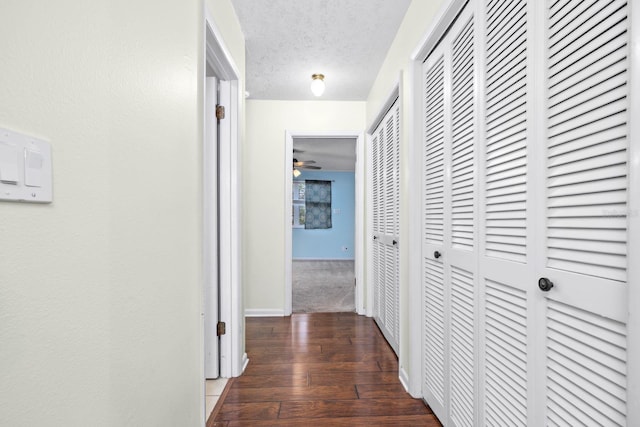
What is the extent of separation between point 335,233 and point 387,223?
19.4 ft

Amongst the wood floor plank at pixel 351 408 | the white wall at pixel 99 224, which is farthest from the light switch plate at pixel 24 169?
the wood floor plank at pixel 351 408

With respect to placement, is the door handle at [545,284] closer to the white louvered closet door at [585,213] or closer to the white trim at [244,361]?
the white louvered closet door at [585,213]

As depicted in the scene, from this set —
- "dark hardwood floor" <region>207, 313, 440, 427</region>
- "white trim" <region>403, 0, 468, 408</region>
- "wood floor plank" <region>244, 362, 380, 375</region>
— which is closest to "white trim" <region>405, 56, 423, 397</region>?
"white trim" <region>403, 0, 468, 408</region>

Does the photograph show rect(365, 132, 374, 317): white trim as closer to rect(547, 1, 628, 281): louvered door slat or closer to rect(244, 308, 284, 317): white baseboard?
rect(244, 308, 284, 317): white baseboard

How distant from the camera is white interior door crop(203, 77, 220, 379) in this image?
6.61ft

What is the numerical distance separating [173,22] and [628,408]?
5.37ft

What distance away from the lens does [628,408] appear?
0.65m

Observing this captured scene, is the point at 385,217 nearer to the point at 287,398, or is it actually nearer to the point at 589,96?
the point at 287,398

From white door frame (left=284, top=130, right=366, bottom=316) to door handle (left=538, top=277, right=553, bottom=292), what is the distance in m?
2.68

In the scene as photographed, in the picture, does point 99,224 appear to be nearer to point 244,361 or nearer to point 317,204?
point 244,361

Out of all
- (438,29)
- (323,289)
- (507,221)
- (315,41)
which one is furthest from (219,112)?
(323,289)

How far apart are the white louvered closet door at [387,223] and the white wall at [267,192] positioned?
92cm

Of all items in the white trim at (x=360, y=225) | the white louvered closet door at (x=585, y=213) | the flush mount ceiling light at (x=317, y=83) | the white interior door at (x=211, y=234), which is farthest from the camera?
the white trim at (x=360, y=225)

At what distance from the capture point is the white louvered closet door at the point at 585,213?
69 centimetres
